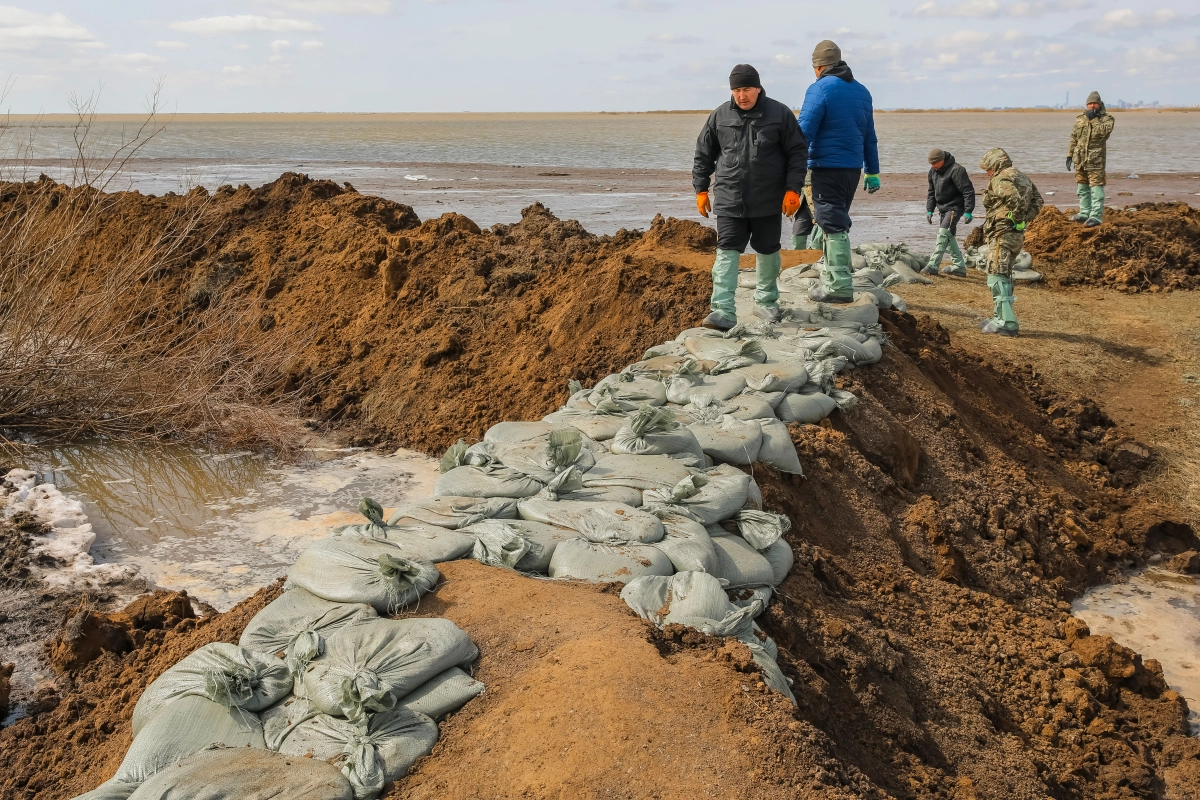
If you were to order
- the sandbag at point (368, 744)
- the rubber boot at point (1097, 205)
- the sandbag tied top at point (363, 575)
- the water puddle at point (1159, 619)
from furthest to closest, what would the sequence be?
the rubber boot at point (1097, 205)
the water puddle at point (1159, 619)
the sandbag tied top at point (363, 575)
the sandbag at point (368, 744)

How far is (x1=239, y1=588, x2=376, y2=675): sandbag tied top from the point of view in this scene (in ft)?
9.46

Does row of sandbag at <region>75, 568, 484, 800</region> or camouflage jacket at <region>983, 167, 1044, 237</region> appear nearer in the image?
row of sandbag at <region>75, 568, 484, 800</region>

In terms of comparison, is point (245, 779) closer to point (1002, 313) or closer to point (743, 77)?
point (743, 77)

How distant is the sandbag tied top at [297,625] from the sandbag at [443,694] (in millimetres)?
356

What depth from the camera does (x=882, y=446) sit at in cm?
541

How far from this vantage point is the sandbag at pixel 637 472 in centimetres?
399

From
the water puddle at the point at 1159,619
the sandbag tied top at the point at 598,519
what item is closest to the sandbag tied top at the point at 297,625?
the sandbag tied top at the point at 598,519

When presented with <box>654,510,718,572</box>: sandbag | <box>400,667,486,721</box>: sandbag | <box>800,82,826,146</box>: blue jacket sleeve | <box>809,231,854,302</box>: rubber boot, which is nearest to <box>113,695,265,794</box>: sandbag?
<box>400,667,486,721</box>: sandbag

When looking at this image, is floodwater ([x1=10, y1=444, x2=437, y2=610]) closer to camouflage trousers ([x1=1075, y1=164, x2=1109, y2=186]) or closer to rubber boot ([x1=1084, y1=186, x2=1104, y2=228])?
rubber boot ([x1=1084, y1=186, x2=1104, y2=228])

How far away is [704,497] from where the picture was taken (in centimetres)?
389

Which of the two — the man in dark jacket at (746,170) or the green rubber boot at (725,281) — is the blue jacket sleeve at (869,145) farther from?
the green rubber boot at (725,281)

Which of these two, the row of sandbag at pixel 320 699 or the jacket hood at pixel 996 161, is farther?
the jacket hood at pixel 996 161

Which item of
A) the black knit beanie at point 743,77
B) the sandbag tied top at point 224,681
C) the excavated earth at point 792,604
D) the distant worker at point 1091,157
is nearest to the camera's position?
the excavated earth at point 792,604

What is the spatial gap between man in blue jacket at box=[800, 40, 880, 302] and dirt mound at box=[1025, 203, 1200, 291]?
542 centimetres
